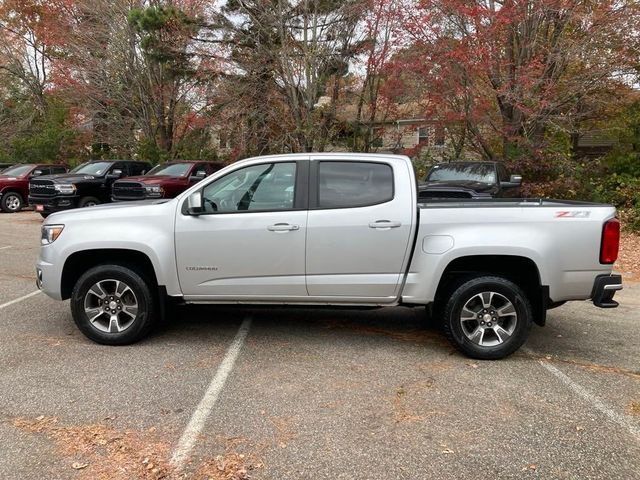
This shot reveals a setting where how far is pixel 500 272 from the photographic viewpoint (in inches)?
188

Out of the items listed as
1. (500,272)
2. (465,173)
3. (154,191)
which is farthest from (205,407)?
(154,191)

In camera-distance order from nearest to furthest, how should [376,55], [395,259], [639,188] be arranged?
[395,259] < [639,188] < [376,55]

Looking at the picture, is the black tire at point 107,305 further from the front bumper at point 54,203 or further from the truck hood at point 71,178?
the truck hood at point 71,178

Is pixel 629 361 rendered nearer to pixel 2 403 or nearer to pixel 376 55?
pixel 2 403

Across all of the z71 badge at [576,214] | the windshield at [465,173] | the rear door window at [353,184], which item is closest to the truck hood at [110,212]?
the rear door window at [353,184]

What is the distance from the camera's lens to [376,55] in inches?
640

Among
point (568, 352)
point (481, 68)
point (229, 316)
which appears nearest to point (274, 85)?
point (481, 68)

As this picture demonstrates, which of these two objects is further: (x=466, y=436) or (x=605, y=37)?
(x=605, y=37)

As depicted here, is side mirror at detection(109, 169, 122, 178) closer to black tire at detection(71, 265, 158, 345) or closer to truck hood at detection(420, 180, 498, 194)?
truck hood at detection(420, 180, 498, 194)

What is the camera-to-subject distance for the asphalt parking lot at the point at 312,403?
305 cm

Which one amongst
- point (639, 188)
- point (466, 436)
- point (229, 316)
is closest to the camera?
point (466, 436)

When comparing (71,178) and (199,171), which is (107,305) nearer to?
(199,171)

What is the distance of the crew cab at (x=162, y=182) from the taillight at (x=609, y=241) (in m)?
11.0

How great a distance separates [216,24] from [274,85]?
2.86 metres
